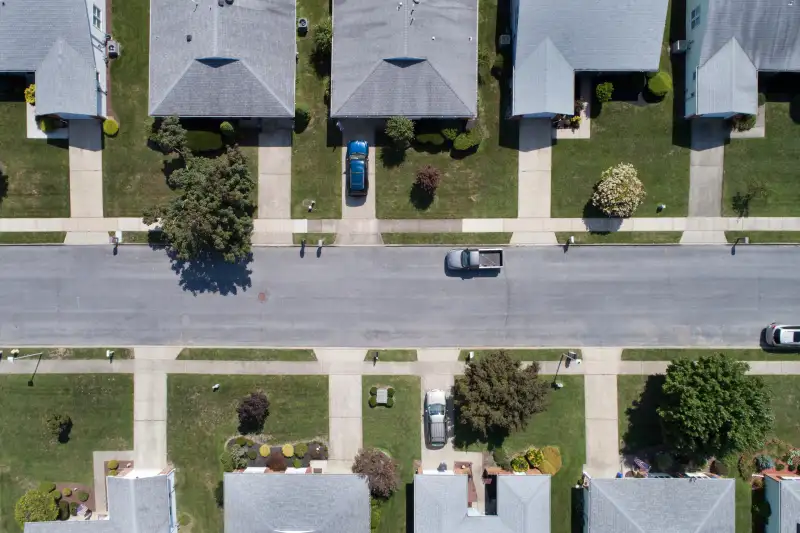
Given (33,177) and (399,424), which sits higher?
(33,177)

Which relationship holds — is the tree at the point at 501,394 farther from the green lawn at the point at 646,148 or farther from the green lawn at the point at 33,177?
the green lawn at the point at 33,177

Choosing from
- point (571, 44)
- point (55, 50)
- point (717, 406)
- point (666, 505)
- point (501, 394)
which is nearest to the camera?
point (717, 406)

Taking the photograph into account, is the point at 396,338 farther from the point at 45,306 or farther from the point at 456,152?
the point at 45,306

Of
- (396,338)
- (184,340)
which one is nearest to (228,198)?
(184,340)

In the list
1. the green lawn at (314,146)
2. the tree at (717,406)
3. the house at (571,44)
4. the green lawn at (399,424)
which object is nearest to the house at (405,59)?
the green lawn at (314,146)

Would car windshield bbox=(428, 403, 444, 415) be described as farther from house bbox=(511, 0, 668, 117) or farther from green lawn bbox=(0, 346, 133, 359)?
green lawn bbox=(0, 346, 133, 359)

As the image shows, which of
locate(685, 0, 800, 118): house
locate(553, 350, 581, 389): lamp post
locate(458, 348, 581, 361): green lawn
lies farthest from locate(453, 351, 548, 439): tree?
locate(685, 0, 800, 118): house

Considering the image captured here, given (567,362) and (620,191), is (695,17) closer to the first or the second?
(620,191)

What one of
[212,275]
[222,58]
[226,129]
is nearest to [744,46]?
[222,58]
